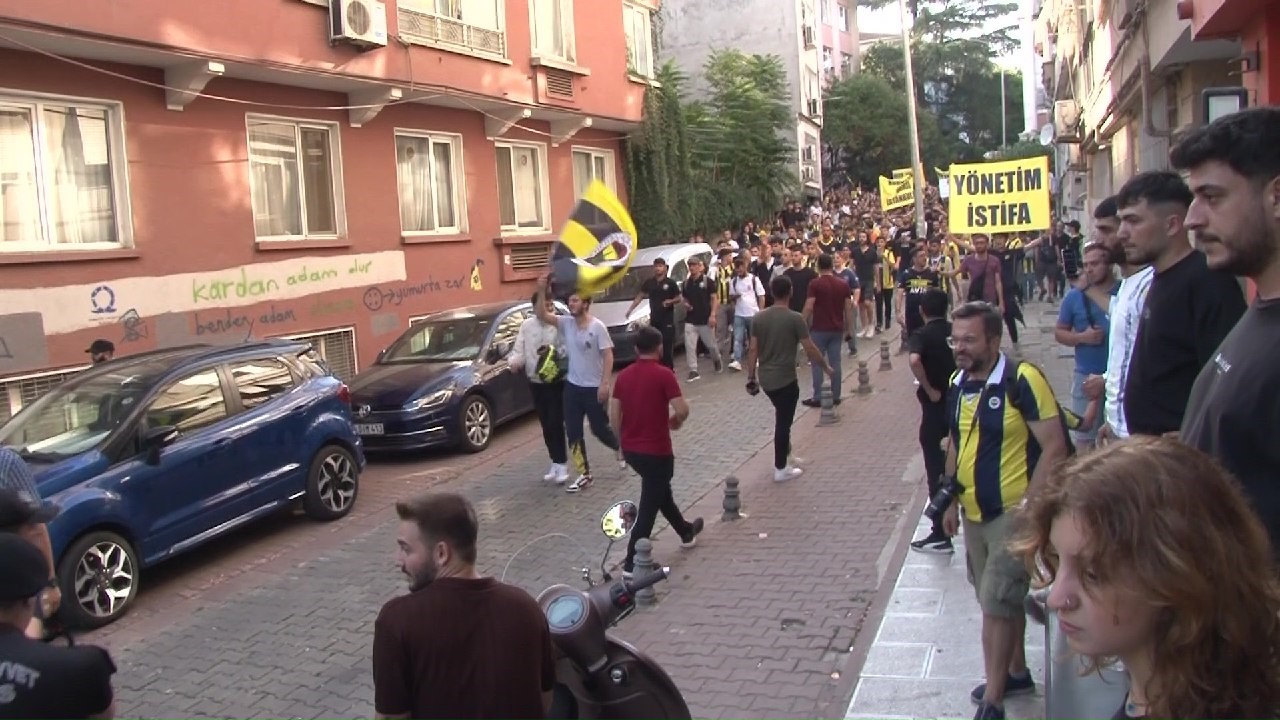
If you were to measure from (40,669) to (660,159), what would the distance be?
867 inches

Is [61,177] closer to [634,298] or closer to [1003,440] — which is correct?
[634,298]

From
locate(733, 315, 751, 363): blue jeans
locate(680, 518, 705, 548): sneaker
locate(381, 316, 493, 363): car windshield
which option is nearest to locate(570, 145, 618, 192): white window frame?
locate(733, 315, 751, 363): blue jeans

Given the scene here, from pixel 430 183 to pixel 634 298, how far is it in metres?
4.04

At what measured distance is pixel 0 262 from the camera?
1139 centimetres

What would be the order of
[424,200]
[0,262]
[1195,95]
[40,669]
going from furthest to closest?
[424,200] → [1195,95] → [0,262] → [40,669]

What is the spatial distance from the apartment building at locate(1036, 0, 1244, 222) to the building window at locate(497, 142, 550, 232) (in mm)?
10501

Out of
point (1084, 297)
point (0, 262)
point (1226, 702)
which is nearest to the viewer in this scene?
point (1226, 702)

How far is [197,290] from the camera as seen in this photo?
13.6 meters

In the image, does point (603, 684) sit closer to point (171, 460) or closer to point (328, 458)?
point (171, 460)

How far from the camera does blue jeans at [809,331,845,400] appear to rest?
42.0ft

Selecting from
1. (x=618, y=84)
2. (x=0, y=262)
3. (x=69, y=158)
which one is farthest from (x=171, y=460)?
(x=618, y=84)

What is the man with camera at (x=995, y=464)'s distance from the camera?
15.4 feet

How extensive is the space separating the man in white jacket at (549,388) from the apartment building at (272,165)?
478 centimetres

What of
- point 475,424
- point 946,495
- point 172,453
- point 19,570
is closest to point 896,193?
point 475,424
